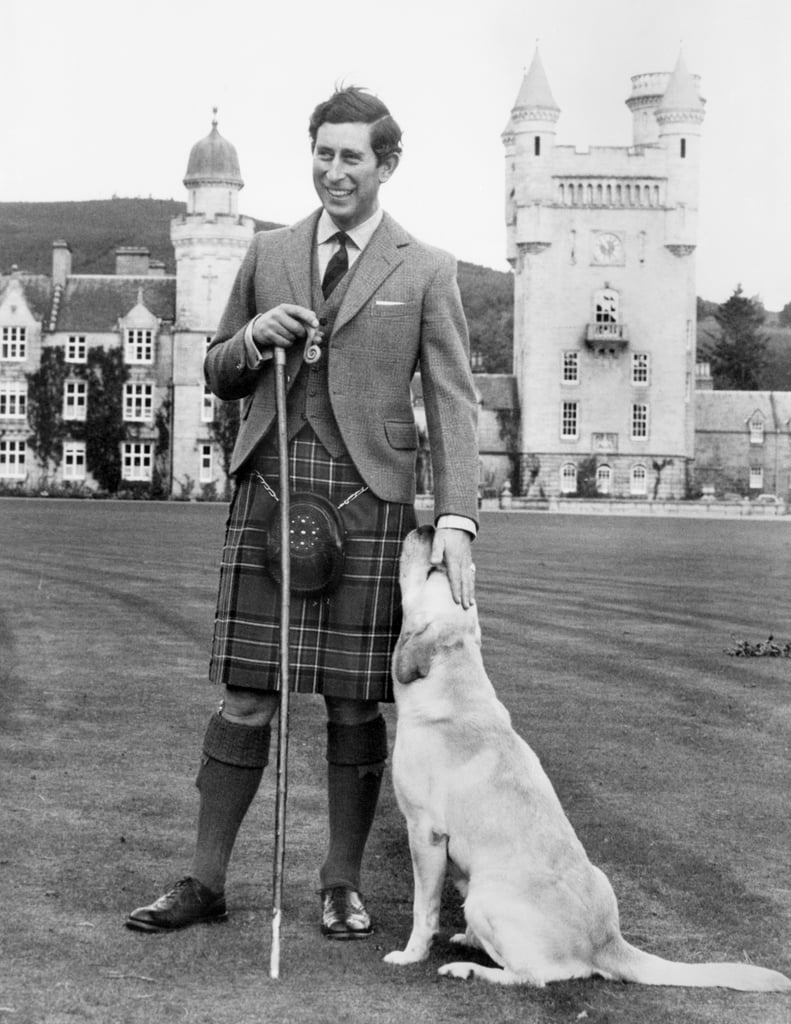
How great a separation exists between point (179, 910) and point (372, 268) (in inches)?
78.5

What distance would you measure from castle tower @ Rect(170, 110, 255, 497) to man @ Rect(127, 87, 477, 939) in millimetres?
62974

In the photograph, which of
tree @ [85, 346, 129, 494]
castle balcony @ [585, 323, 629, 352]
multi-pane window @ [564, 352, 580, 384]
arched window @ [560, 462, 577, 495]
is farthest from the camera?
multi-pane window @ [564, 352, 580, 384]

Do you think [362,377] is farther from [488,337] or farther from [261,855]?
[488,337]

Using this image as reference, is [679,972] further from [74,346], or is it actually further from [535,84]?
[535,84]

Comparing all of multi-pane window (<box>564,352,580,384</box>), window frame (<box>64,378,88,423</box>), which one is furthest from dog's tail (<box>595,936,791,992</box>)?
multi-pane window (<box>564,352,580,384</box>)

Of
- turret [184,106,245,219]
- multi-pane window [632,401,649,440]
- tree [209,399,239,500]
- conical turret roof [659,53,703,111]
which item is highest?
conical turret roof [659,53,703,111]

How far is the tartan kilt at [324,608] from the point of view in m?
4.95

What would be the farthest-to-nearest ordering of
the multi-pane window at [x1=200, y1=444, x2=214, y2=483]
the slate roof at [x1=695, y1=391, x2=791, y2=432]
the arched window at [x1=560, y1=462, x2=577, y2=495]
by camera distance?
the slate roof at [x1=695, y1=391, x2=791, y2=432] < the arched window at [x1=560, y1=462, x2=577, y2=495] < the multi-pane window at [x1=200, y1=444, x2=214, y2=483]

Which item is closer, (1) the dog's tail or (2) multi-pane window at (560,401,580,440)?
(1) the dog's tail

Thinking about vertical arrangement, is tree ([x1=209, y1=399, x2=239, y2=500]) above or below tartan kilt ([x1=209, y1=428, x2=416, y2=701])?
above

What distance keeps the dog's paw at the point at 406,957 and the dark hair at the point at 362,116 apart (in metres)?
2.31

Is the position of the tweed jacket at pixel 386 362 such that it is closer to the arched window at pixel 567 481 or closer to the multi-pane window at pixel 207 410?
the multi-pane window at pixel 207 410

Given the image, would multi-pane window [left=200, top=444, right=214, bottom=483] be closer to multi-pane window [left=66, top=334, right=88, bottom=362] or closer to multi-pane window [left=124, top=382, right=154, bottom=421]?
multi-pane window [left=124, top=382, right=154, bottom=421]

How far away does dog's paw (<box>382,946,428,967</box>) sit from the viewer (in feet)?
15.0
